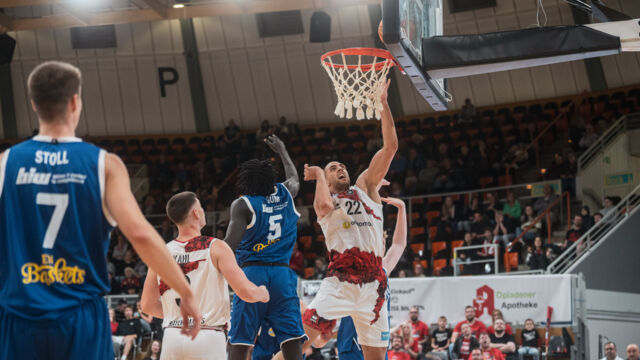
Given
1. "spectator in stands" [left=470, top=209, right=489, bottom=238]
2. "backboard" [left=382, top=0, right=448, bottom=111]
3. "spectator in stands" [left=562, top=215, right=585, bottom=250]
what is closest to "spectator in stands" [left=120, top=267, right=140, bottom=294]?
"spectator in stands" [left=470, top=209, right=489, bottom=238]

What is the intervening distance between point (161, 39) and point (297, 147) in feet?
20.7

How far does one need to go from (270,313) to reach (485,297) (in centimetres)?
930

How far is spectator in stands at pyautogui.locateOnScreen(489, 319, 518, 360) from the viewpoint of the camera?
13789mm

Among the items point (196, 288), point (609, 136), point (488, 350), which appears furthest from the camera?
point (609, 136)

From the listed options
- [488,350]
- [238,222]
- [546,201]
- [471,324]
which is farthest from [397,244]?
[546,201]

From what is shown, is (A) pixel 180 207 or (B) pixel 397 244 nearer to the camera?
(A) pixel 180 207

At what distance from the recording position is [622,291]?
632 inches

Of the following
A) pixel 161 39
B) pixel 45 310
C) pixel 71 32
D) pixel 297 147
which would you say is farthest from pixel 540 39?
pixel 71 32

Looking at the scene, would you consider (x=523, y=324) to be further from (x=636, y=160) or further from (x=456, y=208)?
(x=636, y=160)

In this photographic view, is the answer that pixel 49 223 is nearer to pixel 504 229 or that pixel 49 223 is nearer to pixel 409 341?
pixel 409 341

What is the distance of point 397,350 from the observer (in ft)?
47.0

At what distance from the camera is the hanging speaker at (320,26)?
22.6m

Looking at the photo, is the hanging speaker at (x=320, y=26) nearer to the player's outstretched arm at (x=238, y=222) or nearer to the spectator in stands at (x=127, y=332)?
the spectator in stands at (x=127, y=332)

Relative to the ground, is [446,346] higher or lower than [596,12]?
lower
